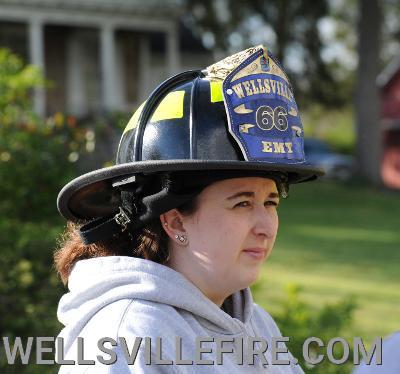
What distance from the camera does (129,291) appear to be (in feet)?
6.91

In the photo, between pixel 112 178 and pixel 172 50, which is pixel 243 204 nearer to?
pixel 112 178

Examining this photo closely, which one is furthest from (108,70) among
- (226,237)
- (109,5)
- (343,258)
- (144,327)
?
(144,327)

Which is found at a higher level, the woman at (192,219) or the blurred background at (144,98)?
the blurred background at (144,98)

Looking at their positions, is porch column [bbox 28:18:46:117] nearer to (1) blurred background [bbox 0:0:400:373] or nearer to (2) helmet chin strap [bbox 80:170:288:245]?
(1) blurred background [bbox 0:0:400:373]

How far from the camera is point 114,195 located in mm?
2455

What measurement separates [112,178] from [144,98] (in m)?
25.2

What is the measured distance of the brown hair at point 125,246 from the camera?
2.31 metres

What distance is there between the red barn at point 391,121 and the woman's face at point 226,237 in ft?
108

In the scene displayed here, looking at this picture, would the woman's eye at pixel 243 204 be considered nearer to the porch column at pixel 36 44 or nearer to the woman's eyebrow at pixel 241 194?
the woman's eyebrow at pixel 241 194

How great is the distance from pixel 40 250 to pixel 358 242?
1048 cm

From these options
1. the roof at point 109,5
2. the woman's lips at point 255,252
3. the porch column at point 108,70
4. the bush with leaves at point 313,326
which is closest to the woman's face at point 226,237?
the woman's lips at point 255,252

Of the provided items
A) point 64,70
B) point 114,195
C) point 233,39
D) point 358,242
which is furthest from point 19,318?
point 233,39

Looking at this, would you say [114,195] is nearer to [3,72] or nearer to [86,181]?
[86,181]

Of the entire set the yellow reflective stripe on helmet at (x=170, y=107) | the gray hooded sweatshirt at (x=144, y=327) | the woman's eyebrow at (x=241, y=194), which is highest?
the yellow reflective stripe on helmet at (x=170, y=107)
